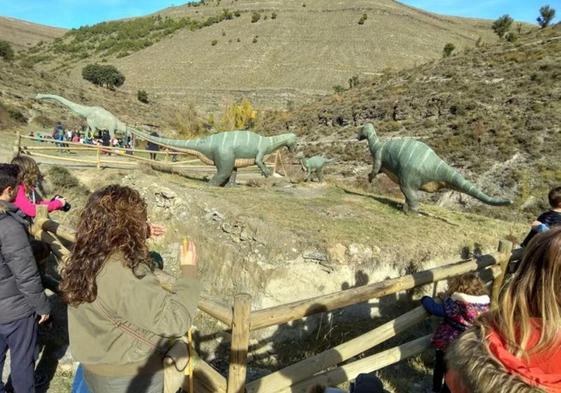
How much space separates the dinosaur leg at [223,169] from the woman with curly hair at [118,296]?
7.74m

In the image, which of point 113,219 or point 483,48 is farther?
point 483,48

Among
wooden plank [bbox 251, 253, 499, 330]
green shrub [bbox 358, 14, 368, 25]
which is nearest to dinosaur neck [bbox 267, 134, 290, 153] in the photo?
wooden plank [bbox 251, 253, 499, 330]

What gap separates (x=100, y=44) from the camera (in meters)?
69.9

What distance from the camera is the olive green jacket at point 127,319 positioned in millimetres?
1842

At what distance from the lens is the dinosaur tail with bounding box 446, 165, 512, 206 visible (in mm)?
7605

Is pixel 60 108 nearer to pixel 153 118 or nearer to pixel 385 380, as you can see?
pixel 153 118

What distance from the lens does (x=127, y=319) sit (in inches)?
74.0

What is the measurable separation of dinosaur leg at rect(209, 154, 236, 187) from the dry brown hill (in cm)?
7126

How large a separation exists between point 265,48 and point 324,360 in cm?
5869

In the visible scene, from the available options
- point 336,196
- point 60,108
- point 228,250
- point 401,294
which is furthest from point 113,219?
point 60,108

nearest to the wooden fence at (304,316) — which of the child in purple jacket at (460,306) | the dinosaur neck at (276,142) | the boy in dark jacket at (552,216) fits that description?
the child in purple jacket at (460,306)

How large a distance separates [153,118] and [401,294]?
3017 centimetres

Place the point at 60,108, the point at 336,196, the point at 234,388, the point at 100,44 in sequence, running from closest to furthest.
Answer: the point at 234,388 → the point at 336,196 → the point at 60,108 → the point at 100,44

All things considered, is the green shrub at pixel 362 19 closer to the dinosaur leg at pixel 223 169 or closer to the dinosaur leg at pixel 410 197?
the dinosaur leg at pixel 223 169
